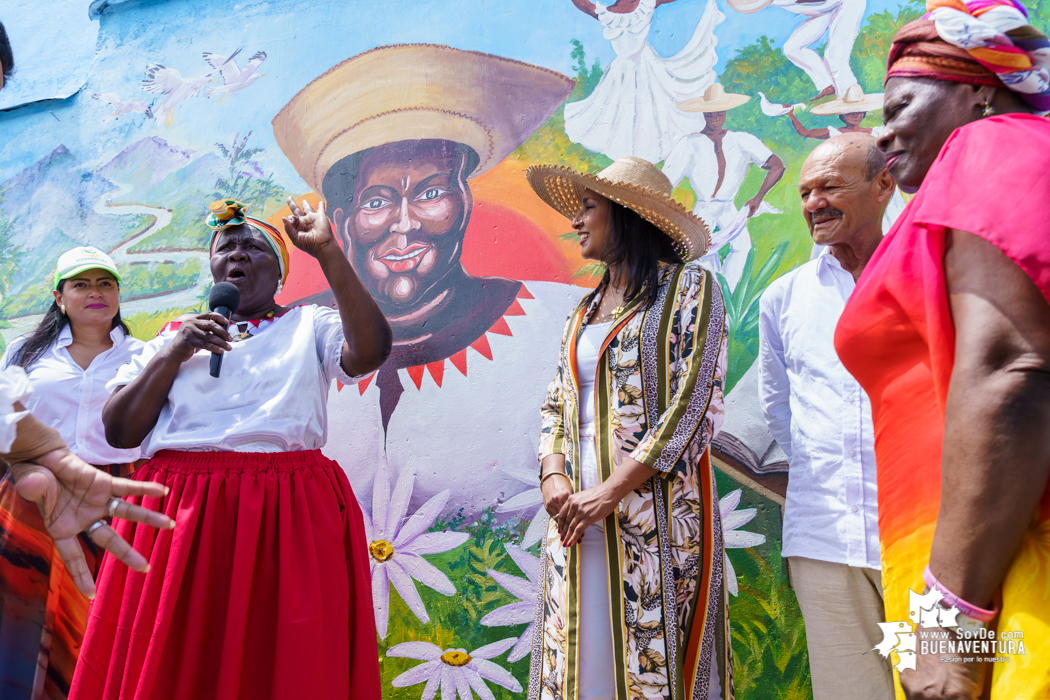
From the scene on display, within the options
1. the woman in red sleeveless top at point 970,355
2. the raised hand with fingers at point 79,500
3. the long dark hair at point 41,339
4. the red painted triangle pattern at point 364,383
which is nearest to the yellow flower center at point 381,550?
the red painted triangle pattern at point 364,383

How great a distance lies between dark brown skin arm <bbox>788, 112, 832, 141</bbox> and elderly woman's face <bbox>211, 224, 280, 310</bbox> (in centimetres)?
199

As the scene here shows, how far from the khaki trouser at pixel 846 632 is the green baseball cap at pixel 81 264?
2.94 metres

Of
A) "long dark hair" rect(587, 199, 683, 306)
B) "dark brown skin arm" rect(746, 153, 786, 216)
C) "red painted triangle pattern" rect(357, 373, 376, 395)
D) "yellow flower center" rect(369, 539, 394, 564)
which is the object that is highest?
"dark brown skin arm" rect(746, 153, 786, 216)

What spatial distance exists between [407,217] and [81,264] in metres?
1.37

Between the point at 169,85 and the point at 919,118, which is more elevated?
the point at 169,85

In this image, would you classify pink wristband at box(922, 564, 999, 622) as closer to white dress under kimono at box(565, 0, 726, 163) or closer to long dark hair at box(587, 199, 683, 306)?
long dark hair at box(587, 199, 683, 306)

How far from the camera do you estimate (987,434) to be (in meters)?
0.96

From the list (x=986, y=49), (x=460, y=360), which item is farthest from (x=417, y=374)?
(x=986, y=49)

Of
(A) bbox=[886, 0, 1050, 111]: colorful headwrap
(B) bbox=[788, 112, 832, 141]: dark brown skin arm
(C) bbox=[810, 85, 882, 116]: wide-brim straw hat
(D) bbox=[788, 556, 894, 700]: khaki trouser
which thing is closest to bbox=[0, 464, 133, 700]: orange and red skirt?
(D) bbox=[788, 556, 894, 700]: khaki trouser

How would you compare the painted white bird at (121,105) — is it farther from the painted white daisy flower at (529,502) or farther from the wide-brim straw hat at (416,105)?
the painted white daisy flower at (529,502)

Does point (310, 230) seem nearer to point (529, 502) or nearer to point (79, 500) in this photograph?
point (79, 500)

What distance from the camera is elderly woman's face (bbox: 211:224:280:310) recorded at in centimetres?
252

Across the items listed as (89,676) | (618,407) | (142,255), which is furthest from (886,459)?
(142,255)

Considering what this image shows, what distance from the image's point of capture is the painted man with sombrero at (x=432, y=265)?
3172mm
